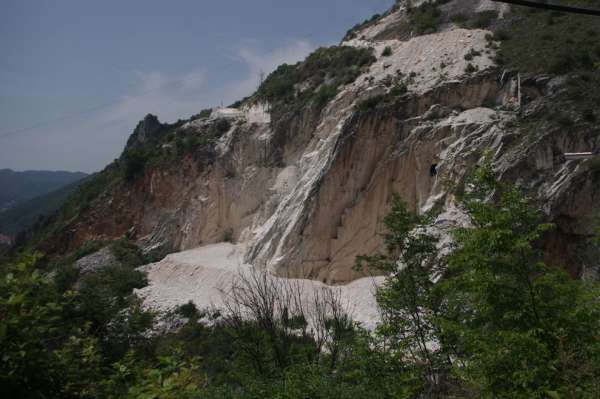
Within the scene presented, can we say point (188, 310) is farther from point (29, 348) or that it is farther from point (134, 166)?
point (29, 348)

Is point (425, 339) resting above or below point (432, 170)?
below

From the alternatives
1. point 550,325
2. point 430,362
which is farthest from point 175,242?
point 550,325

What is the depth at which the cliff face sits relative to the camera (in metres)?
17.4

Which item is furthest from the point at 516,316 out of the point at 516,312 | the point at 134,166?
the point at 134,166

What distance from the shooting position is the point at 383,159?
73.1 ft

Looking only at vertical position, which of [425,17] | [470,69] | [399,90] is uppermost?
[425,17]

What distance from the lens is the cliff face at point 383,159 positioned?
17.4 metres

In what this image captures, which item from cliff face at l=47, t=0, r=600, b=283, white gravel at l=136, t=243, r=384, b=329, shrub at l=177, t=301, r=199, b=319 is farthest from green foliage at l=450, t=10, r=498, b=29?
shrub at l=177, t=301, r=199, b=319

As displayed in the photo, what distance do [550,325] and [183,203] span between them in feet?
104

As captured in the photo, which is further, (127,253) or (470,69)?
(127,253)

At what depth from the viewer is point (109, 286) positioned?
81.7 ft

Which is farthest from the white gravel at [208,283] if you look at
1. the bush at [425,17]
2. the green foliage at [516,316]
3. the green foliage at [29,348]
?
the bush at [425,17]

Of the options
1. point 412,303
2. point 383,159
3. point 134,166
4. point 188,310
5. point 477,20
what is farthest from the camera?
point 134,166

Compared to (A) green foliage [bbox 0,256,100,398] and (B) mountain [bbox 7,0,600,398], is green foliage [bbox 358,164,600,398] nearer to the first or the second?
(B) mountain [bbox 7,0,600,398]
